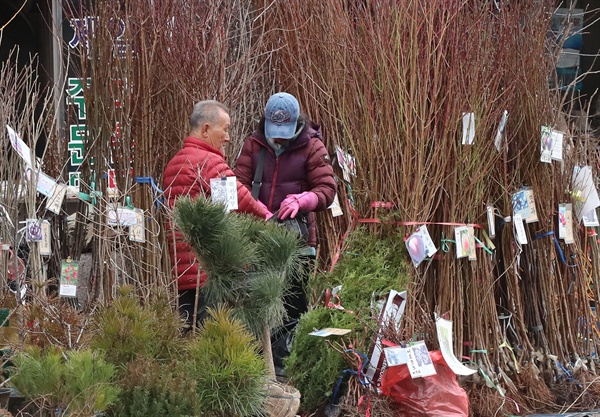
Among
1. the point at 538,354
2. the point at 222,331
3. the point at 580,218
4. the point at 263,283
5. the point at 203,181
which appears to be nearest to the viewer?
the point at 222,331

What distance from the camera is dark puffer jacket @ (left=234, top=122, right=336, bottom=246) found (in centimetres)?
482

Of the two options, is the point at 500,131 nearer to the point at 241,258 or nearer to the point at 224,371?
the point at 241,258

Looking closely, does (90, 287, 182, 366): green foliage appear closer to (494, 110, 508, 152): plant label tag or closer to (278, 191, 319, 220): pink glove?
(278, 191, 319, 220): pink glove

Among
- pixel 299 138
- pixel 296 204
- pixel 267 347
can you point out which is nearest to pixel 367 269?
pixel 296 204

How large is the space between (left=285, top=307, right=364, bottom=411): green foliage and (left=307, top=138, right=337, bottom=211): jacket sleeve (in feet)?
1.94

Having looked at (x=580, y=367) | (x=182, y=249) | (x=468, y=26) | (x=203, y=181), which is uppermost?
(x=468, y=26)

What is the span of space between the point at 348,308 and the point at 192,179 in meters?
0.92

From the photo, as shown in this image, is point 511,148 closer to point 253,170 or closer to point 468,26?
point 468,26

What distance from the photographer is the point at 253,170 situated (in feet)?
16.1

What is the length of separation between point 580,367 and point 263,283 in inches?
106

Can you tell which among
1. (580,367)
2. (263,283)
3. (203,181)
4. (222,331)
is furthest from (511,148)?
(222,331)

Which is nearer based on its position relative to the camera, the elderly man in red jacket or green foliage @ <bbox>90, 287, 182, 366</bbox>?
green foliage @ <bbox>90, 287, 182, 366</bbox>

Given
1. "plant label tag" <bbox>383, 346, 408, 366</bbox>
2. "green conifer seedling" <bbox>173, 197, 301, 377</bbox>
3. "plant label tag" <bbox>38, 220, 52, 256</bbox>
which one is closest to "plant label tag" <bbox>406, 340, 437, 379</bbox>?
"plant label tag" <bbox>383, 346, 408, 366</bbox>

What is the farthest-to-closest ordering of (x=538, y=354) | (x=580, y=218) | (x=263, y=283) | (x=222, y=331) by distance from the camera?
(x=580, y=218) → (x=538, y=354) → (x=263, y=283) → (x=222, y=331)
